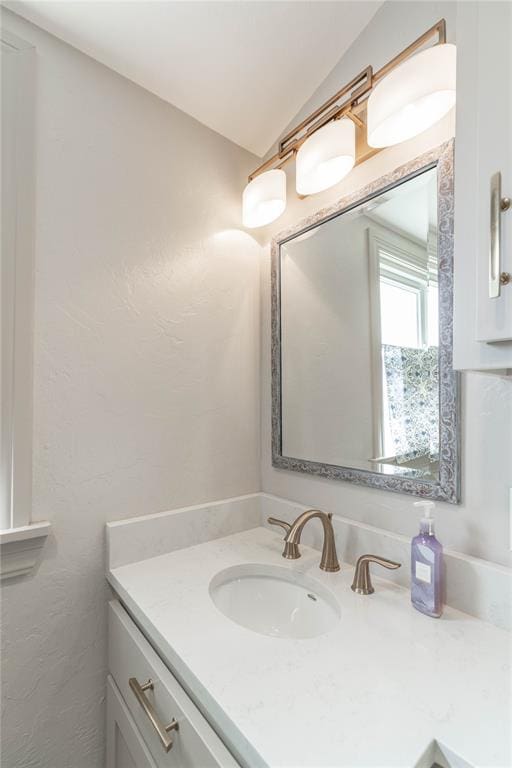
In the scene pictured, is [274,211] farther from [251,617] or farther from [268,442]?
[251,617]

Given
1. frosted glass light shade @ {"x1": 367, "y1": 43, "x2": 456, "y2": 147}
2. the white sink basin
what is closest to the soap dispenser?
the white sink basin

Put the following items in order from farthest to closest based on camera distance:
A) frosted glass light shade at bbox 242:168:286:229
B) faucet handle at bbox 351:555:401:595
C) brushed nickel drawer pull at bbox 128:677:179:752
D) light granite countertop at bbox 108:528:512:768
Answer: frosted glass light shade at bbox 242:168:286:229, faucet handle at bbox 351:555:401:595, brushed nickel drawer pull at bbox 128:677:179:752, light granite countertop at bbox 108:528:512:768

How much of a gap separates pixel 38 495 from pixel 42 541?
11 cm

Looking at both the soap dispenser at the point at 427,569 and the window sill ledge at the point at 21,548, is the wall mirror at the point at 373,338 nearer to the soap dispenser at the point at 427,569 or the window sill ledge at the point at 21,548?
the soap dispenser at the point at 427,569

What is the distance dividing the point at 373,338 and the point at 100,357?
738mm

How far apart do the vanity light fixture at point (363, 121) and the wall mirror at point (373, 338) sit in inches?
3.4

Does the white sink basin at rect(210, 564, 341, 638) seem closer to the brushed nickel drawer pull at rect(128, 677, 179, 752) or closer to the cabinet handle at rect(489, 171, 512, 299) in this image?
the brushed nickel drawer pull at rect(128, 677, 179, 752)

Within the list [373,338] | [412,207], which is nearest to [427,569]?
[373,338]

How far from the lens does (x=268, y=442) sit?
1.30 meters

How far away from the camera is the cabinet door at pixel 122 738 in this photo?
2.48ft

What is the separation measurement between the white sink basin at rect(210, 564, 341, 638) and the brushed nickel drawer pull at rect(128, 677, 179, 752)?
23cm

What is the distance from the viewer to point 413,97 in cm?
78

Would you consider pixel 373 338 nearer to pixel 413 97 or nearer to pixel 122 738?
pixel 413 97

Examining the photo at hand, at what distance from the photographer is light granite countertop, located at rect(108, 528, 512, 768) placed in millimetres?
473
